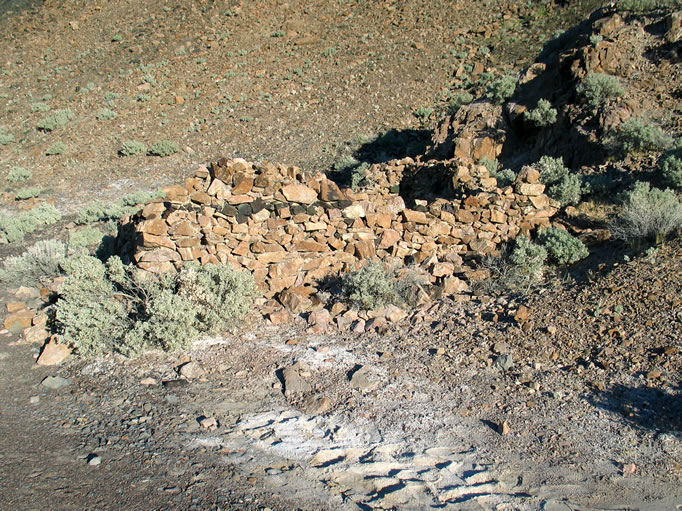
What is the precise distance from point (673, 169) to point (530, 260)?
→ 102 inches

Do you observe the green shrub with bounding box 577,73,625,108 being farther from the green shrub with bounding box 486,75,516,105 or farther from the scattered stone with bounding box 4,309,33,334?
the scattered stone with bounding box 4,309,33,334

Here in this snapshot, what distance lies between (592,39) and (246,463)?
11.3m

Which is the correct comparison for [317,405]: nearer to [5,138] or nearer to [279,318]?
[279,318]

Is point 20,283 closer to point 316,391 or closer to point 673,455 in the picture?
point 316,391

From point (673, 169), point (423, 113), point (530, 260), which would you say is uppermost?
point (423, 113)

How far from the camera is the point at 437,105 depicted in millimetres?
18766

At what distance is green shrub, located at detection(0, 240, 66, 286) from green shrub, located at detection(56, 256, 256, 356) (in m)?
2.04

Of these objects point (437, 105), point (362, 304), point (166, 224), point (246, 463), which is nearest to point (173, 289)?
point (166, 224)

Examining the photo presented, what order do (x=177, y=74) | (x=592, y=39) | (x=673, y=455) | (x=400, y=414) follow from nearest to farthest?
1. (x=673, y=455)
2. (x=400, y=414)
3. (x=592, y=39)
4. (x=177, y=74)

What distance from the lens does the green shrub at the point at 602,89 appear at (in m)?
9.82

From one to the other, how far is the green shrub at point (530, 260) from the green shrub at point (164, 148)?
42.8 ft

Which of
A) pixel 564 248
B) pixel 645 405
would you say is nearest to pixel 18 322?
pixel 645 405

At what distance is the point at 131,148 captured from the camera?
16828 mm

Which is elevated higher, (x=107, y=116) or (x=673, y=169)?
(x=107, y=116)
